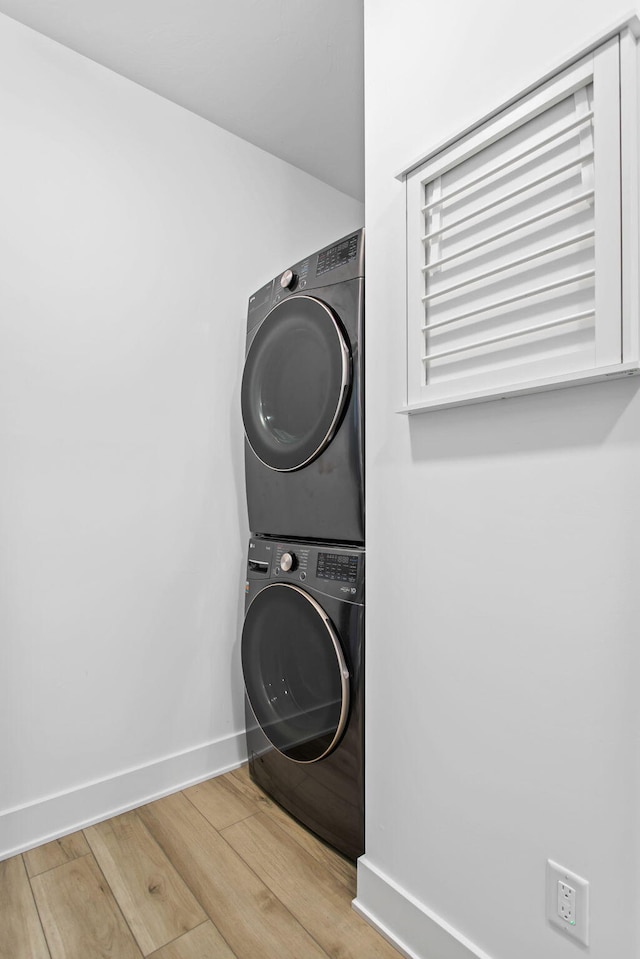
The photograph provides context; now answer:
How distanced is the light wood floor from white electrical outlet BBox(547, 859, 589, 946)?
1.63 feet

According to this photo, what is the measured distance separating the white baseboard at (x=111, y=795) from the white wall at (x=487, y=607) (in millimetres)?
841

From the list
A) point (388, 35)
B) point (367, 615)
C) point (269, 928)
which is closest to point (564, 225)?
point (388, 35)

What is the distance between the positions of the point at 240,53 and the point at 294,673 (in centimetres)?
202

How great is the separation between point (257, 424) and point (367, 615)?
2.61 ft

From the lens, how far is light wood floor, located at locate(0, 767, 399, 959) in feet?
4.13

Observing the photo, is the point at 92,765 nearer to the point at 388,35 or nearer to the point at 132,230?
the point at 132,230

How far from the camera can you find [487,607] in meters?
1.07

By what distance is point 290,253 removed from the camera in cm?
231

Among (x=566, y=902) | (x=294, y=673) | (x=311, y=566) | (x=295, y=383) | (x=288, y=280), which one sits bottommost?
(x=566, y=902)

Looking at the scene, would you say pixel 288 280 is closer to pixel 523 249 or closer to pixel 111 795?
pixel 523 249

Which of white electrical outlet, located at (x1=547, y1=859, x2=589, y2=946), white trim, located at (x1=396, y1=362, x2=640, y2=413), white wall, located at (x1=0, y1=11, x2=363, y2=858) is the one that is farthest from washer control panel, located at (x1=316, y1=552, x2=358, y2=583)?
white electrical outlet, located at (x1=547, y1=859, x2=589, y2=946)

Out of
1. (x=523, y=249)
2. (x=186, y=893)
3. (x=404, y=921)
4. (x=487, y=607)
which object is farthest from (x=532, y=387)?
(x=186, y=893)

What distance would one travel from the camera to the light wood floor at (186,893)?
1258 millimetres

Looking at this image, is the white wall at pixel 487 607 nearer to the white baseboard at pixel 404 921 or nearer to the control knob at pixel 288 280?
the white baseboard at pixel 404 921
